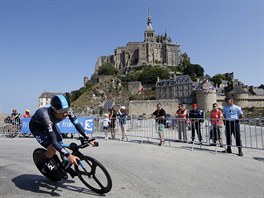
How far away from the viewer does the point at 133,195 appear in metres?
3.83

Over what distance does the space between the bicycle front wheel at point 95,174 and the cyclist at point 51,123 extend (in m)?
0.21

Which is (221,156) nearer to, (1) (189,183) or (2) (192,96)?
(1) (189,183)

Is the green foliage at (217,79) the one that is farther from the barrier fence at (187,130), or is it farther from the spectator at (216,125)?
the spectator at (216,125)

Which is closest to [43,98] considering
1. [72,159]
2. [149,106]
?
[149,106]

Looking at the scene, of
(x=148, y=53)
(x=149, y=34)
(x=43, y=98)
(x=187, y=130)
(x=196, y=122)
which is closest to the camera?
(x=196, y=122)

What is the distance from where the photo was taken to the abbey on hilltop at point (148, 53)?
387 ft

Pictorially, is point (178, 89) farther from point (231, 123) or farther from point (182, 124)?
point (231, 123)

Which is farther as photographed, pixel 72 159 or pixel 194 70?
pixel 194 70

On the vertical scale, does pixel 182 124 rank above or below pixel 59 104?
below

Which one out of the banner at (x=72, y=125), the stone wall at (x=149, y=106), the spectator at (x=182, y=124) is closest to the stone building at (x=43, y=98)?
the stone wall at (x=149, y=106)

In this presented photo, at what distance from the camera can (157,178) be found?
15.8 feet

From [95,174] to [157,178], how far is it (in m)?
1.54

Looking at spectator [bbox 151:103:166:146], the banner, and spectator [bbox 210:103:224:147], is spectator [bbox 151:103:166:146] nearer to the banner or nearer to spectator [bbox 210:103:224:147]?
spectator [bbox 210:103:224:147]

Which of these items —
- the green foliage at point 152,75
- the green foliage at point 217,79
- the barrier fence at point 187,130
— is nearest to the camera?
→ the barrier fence at point 187,130
